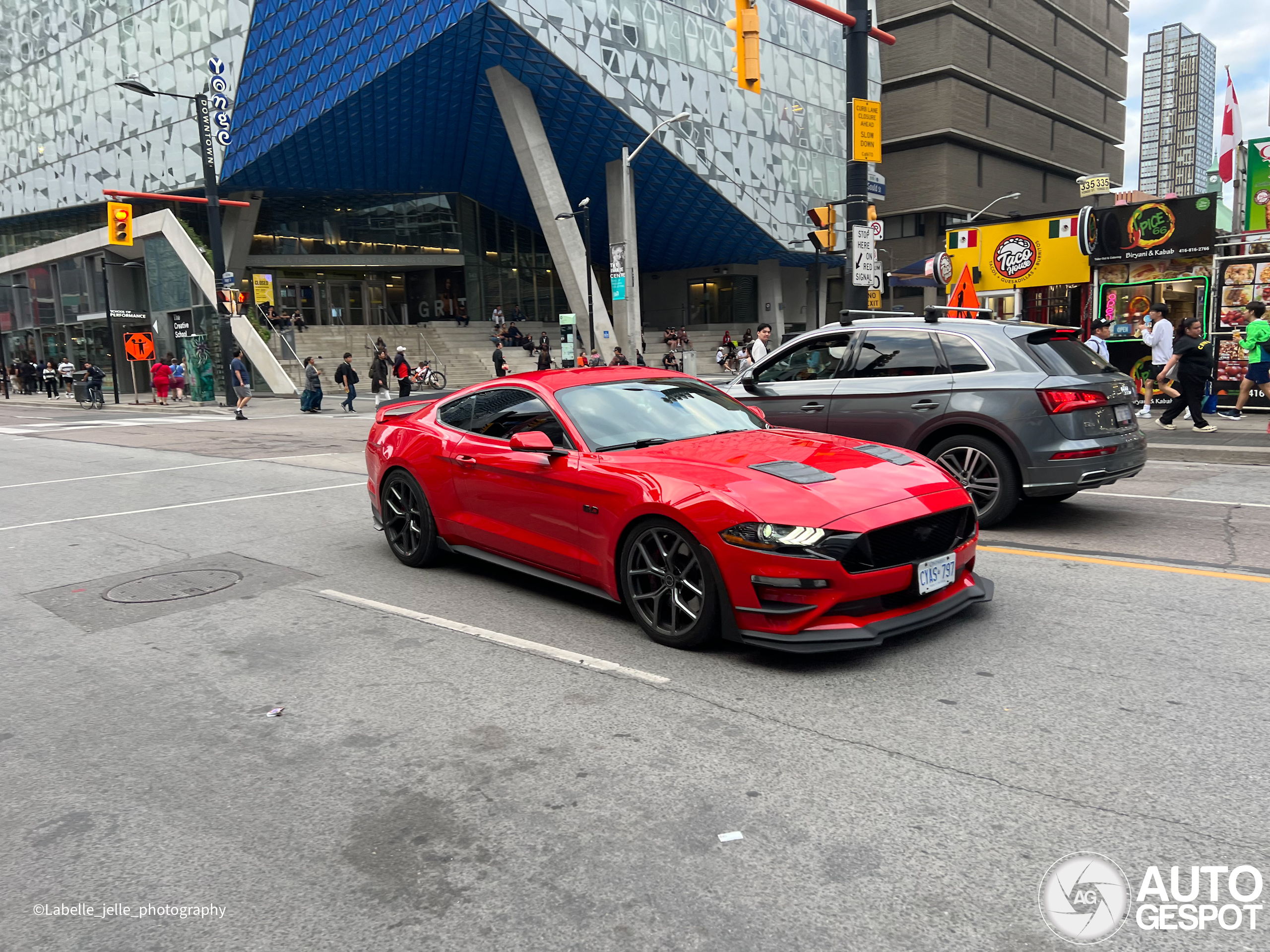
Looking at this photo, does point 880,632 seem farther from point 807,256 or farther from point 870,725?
point 807,256

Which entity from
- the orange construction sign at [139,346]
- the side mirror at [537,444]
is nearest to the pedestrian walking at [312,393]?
the orange construction sign at [139,346]

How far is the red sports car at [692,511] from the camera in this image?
14.3 ft

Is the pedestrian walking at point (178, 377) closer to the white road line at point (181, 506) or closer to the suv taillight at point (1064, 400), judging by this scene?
the white road line at point (181, 506)

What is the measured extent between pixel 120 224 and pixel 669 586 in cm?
3096

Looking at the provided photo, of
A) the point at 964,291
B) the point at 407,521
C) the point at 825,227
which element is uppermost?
the point at 825,227

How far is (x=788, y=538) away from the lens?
4.30 meters

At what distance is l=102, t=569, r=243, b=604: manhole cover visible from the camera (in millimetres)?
6285

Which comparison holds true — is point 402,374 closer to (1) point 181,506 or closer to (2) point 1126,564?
(1) point 181,506

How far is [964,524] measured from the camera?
4.93 metres

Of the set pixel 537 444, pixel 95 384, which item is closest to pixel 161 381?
pixel 95 384

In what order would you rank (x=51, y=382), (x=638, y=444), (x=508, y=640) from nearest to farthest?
(x=508, y=640) < (x=638, y=444) < (x=51, y=382)

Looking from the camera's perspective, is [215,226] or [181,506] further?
[215,226]

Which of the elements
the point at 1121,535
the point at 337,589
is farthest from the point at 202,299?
the point at 1121,535

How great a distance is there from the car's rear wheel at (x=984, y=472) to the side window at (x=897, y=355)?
2.33 ft
